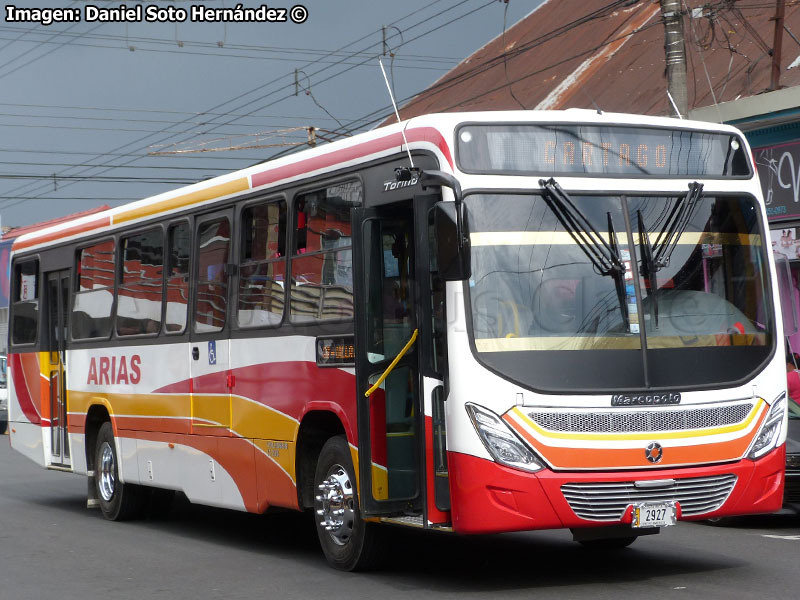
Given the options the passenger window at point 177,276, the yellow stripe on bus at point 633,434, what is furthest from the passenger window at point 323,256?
the passenger window at point 177,276

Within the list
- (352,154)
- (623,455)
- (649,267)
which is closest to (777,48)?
(352,154)

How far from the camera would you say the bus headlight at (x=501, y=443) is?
8.12 meters

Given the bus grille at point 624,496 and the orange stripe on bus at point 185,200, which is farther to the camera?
the orange stripe on bus at point 185,200

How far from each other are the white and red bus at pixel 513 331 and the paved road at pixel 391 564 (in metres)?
0.44

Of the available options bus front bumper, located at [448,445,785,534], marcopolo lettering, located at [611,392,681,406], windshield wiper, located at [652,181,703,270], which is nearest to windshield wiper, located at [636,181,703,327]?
windshield wiper, located at [652,181,703,270]

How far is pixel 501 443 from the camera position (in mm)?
8141

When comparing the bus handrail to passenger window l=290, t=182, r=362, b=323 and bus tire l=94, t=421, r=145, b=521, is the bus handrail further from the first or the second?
bus tire l=94, t=421, r=145, b=521

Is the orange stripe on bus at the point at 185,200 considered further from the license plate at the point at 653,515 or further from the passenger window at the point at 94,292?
the license plate at the point at 653,515

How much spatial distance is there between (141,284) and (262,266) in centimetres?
295

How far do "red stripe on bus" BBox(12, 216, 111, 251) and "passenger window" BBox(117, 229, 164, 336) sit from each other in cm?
80

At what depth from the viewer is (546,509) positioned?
26.6ft

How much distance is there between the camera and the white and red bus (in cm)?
820

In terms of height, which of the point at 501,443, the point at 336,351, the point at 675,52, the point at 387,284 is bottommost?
the point at 501,443

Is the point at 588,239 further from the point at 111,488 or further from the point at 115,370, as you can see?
the point at 111,488
